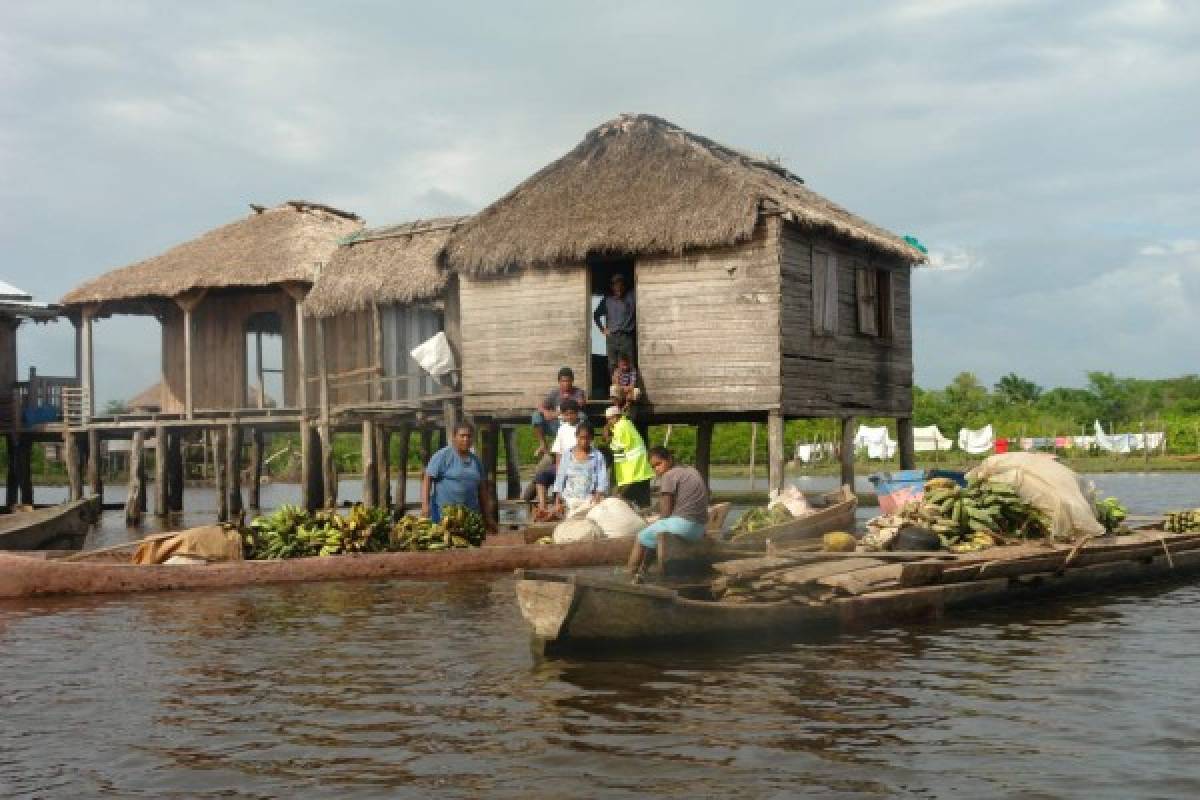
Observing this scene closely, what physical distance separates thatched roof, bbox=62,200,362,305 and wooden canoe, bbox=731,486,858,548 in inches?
431

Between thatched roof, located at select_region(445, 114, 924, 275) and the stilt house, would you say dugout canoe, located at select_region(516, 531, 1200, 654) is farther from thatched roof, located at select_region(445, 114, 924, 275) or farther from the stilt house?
thatched roof, located at select_region(445, 114, 924, 275)

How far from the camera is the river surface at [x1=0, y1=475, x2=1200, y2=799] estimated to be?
5.48 meters

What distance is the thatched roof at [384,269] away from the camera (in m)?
18.3

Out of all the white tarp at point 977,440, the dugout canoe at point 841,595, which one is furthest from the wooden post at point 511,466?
the white tarp at point 977,440

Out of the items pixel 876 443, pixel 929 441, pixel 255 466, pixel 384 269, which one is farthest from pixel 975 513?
pixel 876 443

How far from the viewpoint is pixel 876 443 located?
1778 inches

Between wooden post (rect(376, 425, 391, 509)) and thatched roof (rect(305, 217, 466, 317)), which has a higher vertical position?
thatched roof (rect(305, 217, 466, 317))

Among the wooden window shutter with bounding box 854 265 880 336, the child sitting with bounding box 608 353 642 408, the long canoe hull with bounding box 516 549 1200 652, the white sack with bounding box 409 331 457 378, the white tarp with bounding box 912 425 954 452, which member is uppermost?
the wooden window shutter with bounding box 854 265 880 336

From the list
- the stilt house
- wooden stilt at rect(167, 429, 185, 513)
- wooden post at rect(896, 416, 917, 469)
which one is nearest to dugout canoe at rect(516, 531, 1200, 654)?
the stilt house

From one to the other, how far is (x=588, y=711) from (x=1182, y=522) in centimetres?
911

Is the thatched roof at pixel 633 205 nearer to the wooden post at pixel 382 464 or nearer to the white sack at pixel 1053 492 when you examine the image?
the white sack at pixel 1053 492

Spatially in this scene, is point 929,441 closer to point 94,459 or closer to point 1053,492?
point 94,459

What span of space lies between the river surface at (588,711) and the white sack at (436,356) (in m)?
8.43

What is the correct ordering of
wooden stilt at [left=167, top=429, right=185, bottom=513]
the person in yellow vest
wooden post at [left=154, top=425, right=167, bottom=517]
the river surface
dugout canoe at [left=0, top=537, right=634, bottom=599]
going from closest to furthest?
the river surface → dugout canoe at [left=0, top=537, right=634, bottom=599] → the person in yellow vest → wooden post at [left=154, top=425, right=167, bottom=517] → wooden stilt at [left=167, top=429, right=185, bottom=513]
